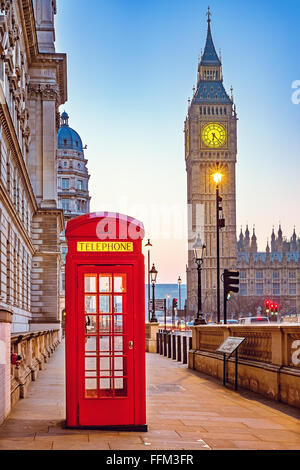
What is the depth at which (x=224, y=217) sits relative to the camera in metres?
159

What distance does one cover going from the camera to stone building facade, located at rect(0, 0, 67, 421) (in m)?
35.4

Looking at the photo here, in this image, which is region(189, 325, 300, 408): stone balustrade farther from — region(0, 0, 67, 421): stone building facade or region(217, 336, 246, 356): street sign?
region(0, 0, 67, 421): stone building facade

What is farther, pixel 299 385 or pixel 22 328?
pixel 22 328

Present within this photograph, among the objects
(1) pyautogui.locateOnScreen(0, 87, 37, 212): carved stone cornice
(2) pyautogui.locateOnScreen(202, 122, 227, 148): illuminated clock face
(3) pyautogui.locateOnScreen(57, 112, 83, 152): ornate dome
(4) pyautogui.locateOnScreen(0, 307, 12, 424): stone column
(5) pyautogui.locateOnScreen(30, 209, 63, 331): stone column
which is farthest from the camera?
(2) pyautogui.locateOnScreen(202, 122, 227, 148): illuminated clock face

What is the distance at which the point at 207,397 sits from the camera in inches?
548

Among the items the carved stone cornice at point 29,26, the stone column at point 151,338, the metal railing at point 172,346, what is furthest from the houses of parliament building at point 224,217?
the metal railing at point 172,346

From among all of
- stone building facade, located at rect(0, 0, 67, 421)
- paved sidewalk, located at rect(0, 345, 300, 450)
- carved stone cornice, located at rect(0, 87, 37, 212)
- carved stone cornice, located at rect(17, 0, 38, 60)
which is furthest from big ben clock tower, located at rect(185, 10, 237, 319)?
paved sidewalk, located at rect(0, 345, 300, 450)

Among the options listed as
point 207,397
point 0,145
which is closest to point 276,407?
point 207,397

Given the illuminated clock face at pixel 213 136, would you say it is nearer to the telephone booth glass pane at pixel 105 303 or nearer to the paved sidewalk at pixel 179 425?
the paved sidewalk at pixel 179 425

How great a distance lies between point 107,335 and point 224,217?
150441 millimetres

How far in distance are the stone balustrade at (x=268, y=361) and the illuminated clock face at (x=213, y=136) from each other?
465ft

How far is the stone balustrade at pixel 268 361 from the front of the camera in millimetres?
12172

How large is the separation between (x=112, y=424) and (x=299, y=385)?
3.72m

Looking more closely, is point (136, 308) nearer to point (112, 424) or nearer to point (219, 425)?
point (112, 424)
